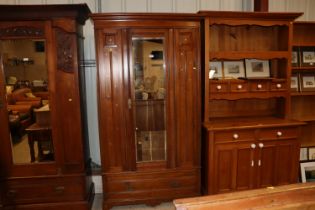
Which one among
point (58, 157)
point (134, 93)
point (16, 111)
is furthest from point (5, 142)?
point (134, 93)

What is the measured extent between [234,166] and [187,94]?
0.93 meters

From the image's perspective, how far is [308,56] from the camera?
3080 millimetres

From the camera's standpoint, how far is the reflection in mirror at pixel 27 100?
2.32 metres

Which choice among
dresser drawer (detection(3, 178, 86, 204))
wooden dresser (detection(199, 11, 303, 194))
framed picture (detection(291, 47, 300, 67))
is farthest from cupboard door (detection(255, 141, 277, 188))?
dresser drawer (detection(3, 178, 86, 204))

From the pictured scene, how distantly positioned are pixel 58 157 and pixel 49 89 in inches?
27.6

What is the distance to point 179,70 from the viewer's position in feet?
8.16

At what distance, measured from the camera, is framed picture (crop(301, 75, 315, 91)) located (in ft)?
10.2

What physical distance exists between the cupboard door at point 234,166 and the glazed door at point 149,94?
587 millimetres

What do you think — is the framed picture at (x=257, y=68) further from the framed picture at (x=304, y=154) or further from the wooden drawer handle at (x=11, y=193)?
the wooden drawer handle at (x=11, y=193)

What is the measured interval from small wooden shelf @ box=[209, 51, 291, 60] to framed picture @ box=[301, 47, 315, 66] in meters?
0.54

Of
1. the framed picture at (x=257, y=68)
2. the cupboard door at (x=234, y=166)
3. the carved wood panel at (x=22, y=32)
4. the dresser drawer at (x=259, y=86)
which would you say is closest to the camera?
the carved wood panel at (x=22, y=32)

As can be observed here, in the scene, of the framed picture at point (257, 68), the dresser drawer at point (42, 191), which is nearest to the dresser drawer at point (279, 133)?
the framed picture at point (257, 68)

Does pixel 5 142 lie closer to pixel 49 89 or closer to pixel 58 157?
pixel 58 157

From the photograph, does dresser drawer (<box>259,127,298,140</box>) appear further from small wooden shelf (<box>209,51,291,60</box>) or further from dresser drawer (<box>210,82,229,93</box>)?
small wooden shelf (<box>209,51,291,60</box>)
